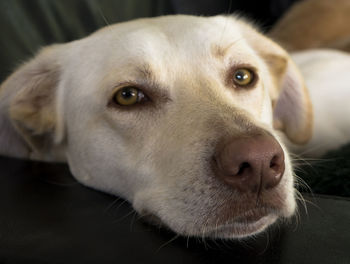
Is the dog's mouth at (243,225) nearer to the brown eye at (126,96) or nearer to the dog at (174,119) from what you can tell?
the dog at (174,119)

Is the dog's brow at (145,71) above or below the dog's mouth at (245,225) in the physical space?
above

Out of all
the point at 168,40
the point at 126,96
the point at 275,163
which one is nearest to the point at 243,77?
the point at 168,40

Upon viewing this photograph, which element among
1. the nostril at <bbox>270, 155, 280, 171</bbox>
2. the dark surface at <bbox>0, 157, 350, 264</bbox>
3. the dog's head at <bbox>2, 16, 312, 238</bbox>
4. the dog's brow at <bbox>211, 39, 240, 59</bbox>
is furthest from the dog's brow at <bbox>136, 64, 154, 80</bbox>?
the nostril at <bbox>270, 155, 280, 171</bbox>

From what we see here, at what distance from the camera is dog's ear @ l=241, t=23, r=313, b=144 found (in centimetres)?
167

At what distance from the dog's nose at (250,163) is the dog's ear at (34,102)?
2.53 ft

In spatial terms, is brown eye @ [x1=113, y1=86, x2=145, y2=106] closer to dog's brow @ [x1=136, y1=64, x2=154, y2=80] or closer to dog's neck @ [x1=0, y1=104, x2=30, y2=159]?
dog's brow @ [x1=136, y1=64, x2=154, y2=80]

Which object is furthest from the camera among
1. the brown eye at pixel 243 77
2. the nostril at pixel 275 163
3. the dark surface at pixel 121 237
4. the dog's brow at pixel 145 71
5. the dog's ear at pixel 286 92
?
the dog's ear at pixel 286 92

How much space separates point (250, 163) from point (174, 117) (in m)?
0.36

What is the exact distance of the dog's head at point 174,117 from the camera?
0.95 meters

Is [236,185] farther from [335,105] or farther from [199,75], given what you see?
[335,105]

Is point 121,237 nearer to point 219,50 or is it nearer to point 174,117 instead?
point 174,117

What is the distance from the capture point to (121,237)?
0.86 metres

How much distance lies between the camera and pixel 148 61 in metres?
1.25

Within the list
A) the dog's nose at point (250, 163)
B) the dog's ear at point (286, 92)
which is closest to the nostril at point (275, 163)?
the dog's nose at point (250, 163)
